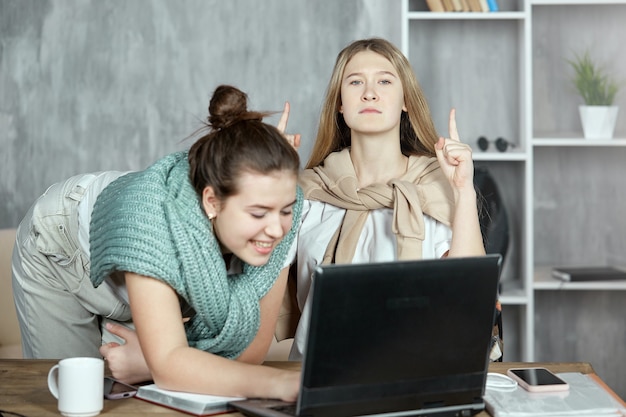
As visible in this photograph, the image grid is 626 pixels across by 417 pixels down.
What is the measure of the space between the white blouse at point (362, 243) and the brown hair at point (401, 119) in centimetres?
21

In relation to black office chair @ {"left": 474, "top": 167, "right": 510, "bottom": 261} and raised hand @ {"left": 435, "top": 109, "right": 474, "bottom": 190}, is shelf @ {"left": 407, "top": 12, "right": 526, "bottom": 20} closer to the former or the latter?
black office chair @ {"left": 474, "top": 167, "right": 510, "bottom": 261}

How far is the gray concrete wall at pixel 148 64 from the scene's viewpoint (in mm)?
3814

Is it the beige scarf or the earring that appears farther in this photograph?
the earring

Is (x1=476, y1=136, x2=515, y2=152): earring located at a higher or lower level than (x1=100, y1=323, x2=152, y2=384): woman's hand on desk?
higher

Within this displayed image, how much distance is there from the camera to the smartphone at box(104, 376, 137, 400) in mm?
→ 1573

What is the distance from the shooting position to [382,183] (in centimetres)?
225

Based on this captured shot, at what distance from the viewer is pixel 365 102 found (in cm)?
222

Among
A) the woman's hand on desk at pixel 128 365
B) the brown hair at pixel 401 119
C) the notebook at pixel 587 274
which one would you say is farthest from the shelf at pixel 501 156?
the woman's hand on desk at pixel 128 365

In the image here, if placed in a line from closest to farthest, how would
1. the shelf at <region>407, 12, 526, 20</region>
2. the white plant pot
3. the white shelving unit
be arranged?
the shelf at <region>407, 12, 526, 20</region> → the white plant pot → the white shelving unit

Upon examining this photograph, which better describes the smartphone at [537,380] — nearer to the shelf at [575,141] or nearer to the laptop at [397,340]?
the laptop at [397,340]

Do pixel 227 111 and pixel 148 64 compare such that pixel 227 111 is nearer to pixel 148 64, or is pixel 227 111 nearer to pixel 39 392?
pixel 39 392

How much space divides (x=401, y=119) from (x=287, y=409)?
1105 millimetres

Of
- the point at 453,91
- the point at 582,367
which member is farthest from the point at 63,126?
the point at 582,367

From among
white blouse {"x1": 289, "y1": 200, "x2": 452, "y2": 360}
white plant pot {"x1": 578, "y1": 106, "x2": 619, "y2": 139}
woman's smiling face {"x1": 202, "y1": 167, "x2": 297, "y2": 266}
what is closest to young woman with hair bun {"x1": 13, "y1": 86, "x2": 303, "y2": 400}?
woman's smiling face {"x1": 202, "y1": 167, "x2": 297, "y2": 266}
